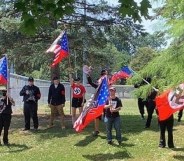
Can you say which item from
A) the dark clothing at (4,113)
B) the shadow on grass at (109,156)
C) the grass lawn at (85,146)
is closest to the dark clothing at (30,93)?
the grass lawn at (85,146)

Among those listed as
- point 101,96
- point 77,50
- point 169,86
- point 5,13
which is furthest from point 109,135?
point 5,13

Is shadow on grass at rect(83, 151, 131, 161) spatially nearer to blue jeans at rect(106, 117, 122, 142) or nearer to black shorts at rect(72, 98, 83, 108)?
blue jeans at rect(106, 117, 122, 142)

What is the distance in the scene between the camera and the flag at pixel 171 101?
32.3 ft

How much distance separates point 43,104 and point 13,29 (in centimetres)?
1103

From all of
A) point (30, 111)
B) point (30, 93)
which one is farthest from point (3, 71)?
point (30, 111)

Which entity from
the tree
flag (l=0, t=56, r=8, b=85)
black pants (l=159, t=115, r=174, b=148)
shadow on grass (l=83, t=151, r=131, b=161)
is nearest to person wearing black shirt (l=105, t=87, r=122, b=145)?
shadow on grass (l=83, t=151, r=131, b=161)

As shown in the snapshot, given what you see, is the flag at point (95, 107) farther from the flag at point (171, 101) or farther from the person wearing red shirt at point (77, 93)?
the person wearing red shirt at point (77, 93)

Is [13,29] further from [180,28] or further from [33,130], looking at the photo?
[180,28]

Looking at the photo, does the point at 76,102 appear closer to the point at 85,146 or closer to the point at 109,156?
the point at 85,146

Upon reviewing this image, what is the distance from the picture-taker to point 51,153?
460 inches

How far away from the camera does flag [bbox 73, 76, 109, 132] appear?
11.6 meters

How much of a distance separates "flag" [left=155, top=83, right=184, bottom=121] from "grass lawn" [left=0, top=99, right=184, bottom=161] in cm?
115

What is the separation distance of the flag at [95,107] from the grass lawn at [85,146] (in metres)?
0.72

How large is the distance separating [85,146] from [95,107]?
47.6 inches
